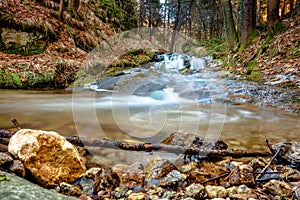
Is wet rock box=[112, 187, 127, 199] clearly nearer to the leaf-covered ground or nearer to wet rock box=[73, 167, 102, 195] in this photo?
wet rock box=[73, 167, 102, 195]

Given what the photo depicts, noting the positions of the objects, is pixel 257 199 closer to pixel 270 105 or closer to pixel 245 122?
pixel 245 122

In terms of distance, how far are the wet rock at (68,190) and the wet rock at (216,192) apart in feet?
3.04

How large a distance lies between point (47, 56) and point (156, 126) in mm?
6665

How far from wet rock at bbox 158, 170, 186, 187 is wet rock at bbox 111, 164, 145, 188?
0.57 feet

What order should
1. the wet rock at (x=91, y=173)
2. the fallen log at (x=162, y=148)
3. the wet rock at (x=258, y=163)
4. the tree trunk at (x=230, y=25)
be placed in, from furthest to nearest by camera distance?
the tree trunk at (x=230, y=25) → the fallen log at (x=162, y=148) → the wet rock at (x=258, y=163) → the wet rock at (x=91, y=173)

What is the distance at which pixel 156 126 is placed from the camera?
11.6ft

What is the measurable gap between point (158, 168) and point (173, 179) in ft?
0.64

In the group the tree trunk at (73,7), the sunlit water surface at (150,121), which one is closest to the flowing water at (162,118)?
the sunlit water surface at (150,121)

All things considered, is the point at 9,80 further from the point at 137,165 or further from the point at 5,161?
the point at 137,165

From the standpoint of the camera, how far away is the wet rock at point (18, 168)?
1.58 metres

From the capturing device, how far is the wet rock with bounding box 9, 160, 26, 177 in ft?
5.20

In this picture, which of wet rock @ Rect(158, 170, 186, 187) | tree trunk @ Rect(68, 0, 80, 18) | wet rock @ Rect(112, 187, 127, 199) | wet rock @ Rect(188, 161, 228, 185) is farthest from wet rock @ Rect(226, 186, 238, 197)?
tree trunk @ Rect(68, 0, 80, 18)

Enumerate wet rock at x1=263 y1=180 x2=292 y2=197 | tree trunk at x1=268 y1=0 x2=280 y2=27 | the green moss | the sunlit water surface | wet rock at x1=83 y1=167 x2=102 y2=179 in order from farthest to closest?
tree trunk at x1=268 y1=0 x2=280 y2=27, the green moss, the sunlit water surface, wet rock at x1=83 y1=167 x2=102 y2=179, wet rock at x1=263 y1=180 x2=292 y2=197

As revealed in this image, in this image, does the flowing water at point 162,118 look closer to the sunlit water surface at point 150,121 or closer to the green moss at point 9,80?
the sunlit water surface at point 150,121
